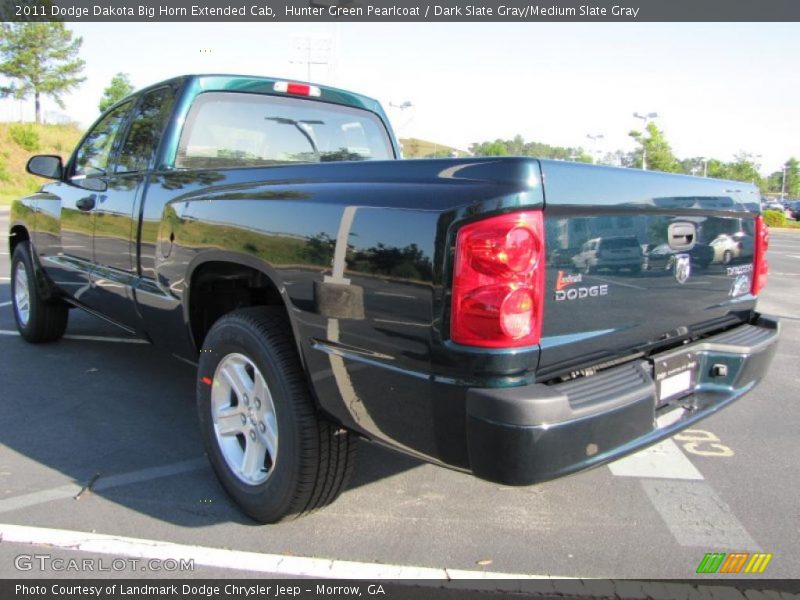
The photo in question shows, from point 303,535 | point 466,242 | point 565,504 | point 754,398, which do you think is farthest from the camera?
point 754,398

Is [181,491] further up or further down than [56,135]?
further down

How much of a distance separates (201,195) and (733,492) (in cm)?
289

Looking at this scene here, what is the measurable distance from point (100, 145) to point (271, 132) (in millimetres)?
1346

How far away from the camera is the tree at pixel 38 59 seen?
140 feet

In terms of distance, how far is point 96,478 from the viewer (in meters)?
3.12

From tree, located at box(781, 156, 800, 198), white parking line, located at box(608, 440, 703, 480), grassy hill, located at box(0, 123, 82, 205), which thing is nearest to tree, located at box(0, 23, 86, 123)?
grassy hill, located at box(0, 123, 82, 205)

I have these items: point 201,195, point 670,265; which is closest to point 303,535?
point 201,195

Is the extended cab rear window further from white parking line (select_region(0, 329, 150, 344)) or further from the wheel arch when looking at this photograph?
white parking line (select_region(0, 329, 150, 344))

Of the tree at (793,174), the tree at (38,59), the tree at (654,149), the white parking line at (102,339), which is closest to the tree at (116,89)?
the tree at (38,59)

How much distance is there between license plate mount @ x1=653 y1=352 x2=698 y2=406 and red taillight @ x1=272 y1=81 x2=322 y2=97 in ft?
8.91

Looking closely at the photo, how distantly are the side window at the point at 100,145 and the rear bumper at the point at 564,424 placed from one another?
3200mm

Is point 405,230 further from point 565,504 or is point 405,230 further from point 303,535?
point 565,504

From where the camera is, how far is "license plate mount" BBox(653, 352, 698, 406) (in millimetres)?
2439

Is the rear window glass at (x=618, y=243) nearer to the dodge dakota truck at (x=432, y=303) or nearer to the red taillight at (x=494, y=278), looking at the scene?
the dodge dakota truck at (x=432, y=303)
